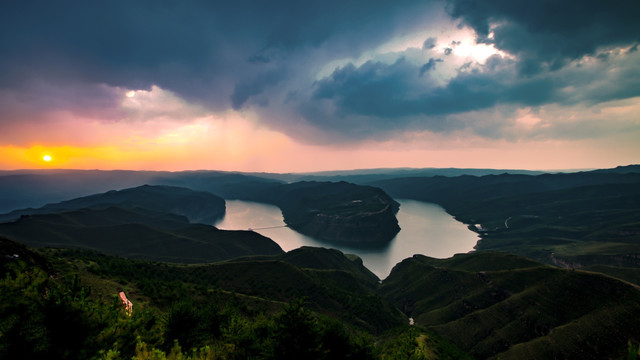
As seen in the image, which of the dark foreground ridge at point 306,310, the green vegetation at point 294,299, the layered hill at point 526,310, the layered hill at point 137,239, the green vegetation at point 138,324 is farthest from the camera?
the layered hill at point 137,239

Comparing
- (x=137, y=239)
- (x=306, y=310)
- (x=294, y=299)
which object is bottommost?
(x=137, y=239)

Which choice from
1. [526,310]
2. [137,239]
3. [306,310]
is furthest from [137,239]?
[526,310]

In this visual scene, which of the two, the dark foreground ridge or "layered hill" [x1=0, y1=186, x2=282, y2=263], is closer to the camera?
the dark foreground ridge

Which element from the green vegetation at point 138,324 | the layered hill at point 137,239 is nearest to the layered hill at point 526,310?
the green vegetation at point 138,324

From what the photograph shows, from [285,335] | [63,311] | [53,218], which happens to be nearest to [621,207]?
[285,335]

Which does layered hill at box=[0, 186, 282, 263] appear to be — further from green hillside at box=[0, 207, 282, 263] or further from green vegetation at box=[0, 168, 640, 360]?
green vegetation at box=[0, 168, 640, 360]

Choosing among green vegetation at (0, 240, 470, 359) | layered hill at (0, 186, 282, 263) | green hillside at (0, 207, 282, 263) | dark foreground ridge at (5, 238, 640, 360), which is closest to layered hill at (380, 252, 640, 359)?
dark foreground ridge at (5, 238, 640, 360)

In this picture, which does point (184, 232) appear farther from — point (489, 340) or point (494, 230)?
point (494, 230)

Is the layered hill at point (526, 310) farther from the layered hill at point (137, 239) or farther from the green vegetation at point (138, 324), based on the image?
the layered hill at point (137, 239)

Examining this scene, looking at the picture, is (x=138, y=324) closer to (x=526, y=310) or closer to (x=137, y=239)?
(x=526, y=310)
